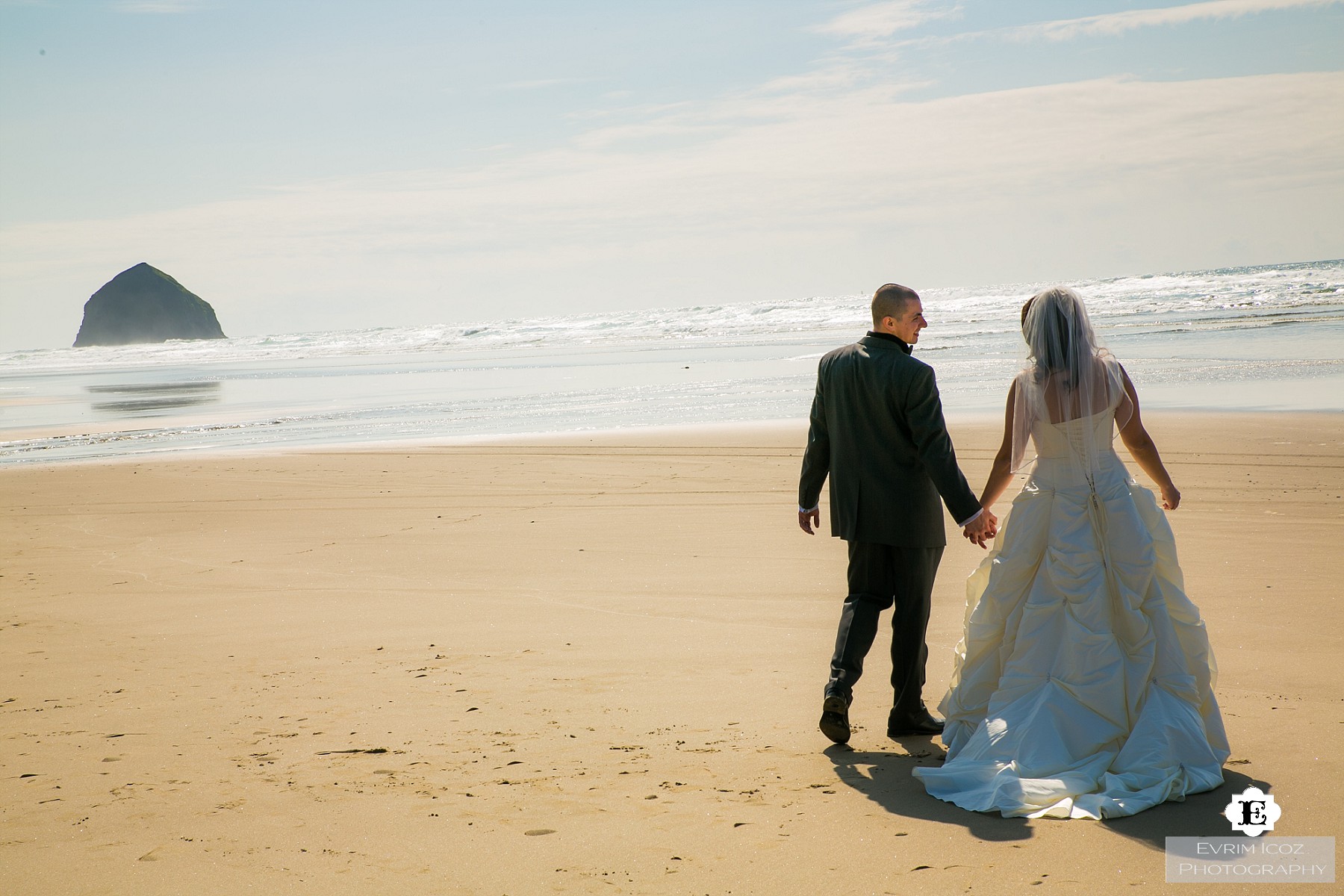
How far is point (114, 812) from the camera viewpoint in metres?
3.54

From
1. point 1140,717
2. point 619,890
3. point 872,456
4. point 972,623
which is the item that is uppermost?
point 872,456

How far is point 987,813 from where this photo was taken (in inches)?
128

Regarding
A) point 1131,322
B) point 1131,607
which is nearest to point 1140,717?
point 1131,607

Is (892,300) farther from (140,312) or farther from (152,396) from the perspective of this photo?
(140,312)

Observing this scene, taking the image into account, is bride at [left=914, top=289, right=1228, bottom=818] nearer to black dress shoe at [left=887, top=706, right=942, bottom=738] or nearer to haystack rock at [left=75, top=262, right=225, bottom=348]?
black dress shoe at [left=887, top=706, right=942, bottom=738]

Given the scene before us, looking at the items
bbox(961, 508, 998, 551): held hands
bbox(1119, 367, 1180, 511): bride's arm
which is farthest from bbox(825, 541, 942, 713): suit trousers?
bbox(1119, 367, 1180, 511): bride's arm

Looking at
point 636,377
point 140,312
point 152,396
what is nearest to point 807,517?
point 636,377

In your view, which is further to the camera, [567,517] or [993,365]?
[993,365]

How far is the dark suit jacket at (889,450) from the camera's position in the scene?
12.6ft

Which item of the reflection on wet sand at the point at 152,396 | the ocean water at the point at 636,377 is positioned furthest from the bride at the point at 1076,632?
the reflection on wet sand at the point at 152,396

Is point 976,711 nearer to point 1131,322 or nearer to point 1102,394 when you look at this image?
point 1102,394

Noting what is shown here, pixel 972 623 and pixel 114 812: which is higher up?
pixel 972 623

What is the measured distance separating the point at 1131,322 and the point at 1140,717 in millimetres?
30345

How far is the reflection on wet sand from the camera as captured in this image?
2245 centimetres
